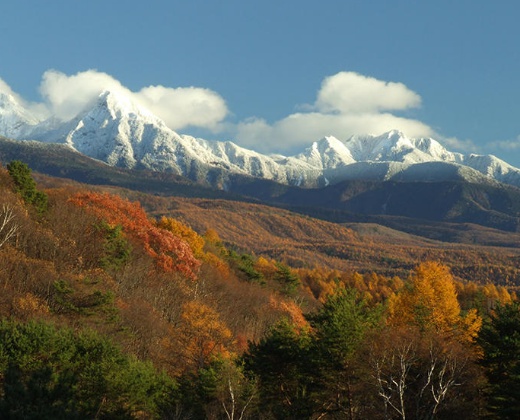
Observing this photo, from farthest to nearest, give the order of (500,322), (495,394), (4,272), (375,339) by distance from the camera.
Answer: (4,272) < (375,339) < (500,322) < (495,394)

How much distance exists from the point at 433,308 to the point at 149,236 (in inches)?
1418

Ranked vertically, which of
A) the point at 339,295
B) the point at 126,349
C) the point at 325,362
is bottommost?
the point at 126,349

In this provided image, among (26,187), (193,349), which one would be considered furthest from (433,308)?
(26,187)

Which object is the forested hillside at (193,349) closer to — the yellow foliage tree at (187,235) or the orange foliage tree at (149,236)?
the orange foliage tree at (149,236)

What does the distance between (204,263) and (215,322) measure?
29866mm

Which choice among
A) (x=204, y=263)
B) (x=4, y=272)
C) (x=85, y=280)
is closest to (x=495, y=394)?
(x=85, y=280)

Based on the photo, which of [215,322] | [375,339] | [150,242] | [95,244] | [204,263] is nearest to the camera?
[375,339]

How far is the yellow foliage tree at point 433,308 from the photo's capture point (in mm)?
52344

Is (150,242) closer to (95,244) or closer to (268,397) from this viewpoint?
(95,244)

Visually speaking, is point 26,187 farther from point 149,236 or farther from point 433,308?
point 433,308

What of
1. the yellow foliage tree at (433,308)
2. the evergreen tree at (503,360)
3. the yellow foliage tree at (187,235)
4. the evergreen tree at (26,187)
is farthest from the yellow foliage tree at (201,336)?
the yellow foliage tree at (187,235)

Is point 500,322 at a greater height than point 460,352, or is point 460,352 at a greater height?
point 500,322

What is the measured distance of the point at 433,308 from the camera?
55.5 meters

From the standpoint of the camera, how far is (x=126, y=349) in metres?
44.6
